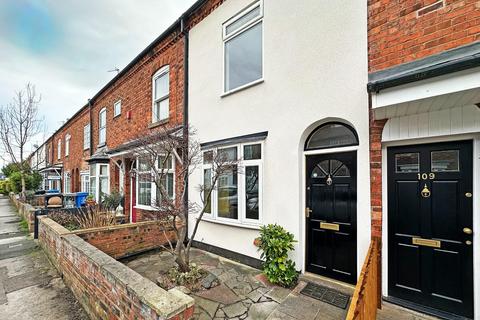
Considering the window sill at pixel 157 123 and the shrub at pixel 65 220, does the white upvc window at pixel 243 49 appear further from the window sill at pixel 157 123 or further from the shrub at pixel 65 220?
the shrub at pixel 65 220

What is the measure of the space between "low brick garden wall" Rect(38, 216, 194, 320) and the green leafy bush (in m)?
2.09

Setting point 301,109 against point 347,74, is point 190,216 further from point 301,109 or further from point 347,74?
point 347,74

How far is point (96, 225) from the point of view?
6.11m

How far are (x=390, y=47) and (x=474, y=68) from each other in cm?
134

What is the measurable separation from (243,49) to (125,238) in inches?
221

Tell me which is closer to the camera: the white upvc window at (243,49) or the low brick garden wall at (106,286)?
the low brick garden wall at (106,286)

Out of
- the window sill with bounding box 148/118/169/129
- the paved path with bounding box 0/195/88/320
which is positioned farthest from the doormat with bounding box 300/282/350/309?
the window sill with bounding box 148/118/169/129

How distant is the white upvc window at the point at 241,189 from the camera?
497cm

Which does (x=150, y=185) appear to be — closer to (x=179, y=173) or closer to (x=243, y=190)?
(x=179, y=173)

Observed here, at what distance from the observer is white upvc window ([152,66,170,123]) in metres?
7.97

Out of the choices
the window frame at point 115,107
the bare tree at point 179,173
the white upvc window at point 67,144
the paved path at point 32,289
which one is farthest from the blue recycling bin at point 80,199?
the white upvc window at point 67,144

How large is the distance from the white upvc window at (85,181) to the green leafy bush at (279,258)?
1429 cm

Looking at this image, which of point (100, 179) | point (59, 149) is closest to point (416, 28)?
point (100, 179)

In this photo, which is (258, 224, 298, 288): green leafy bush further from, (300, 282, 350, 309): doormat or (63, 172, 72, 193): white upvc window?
(63, 172, 72, 193): white upvc window
